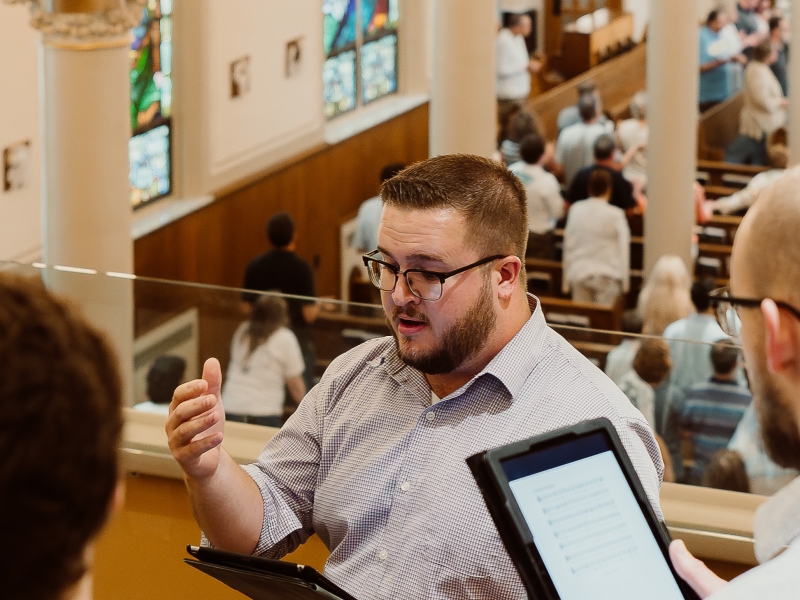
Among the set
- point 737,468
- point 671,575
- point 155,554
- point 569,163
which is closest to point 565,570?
point 671,575

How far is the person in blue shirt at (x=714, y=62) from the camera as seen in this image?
13531 millimetres

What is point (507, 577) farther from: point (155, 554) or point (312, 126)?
point (312, 126)

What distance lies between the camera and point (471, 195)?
2.53m

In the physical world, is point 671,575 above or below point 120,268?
above

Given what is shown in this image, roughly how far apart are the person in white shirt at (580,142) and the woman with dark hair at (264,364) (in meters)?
6.10

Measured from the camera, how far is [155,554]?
3.75 meters

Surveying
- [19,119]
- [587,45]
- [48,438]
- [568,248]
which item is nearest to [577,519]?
[48,438]

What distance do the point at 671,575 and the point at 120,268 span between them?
5907 millimetres

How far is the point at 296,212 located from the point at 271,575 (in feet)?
34.1

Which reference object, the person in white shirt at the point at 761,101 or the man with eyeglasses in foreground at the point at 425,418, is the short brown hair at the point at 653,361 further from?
the person in white shirt at the point at 761,101

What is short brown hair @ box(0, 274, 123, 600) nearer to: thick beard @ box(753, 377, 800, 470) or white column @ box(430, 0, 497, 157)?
thick beard @ box(753, 377, 800, 470)

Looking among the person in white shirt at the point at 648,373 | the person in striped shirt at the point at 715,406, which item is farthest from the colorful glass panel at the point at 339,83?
the person in striped shirt at the point at 715,406

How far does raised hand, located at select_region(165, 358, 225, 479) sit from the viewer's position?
2314 mm

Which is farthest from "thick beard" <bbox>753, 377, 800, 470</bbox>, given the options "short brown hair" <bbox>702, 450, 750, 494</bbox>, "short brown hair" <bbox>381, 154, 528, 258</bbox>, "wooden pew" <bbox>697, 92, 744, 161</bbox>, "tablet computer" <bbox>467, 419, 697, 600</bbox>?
"wooden pew" <bbox>697, 92, 744, 161</bbox>
